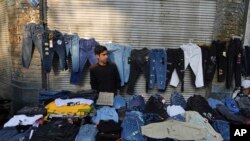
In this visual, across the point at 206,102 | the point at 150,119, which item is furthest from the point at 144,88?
the point at 150,119

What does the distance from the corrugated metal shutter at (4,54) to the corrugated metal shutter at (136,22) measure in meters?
1.77

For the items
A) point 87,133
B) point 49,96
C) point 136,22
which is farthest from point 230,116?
point 136,22

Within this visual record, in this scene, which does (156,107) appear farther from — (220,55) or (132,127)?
(220,55)

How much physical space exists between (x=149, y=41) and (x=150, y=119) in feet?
10.2

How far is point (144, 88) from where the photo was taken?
6996 millimetres

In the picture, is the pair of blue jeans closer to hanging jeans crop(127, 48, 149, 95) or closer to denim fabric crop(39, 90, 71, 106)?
hanging jeans crop(127, 48, 149, 95)

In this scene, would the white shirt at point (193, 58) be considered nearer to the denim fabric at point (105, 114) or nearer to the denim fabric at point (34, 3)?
the denim fabric at point (105, 114)

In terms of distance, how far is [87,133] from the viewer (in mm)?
3633

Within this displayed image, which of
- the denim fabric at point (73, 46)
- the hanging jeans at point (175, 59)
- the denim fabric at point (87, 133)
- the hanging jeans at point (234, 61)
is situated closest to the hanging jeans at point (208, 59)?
the hanging jeans at point (234, 61)

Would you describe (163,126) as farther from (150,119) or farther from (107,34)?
(107,34)

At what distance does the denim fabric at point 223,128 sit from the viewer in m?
3.92

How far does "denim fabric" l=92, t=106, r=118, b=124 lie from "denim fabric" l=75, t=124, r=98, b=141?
224 millimetres

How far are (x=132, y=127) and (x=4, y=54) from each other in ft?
18.8

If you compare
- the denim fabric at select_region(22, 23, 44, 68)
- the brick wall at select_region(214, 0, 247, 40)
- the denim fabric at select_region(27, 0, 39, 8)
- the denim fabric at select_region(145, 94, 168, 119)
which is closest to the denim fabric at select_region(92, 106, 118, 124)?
the denim fabric at select_region(145, 94, 168, 119)
